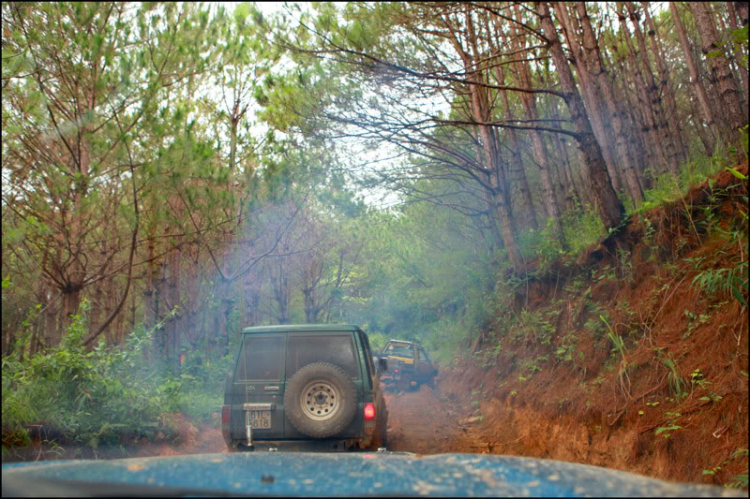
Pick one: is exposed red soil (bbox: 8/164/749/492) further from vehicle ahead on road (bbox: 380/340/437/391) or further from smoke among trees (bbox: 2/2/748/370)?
vehicle ahead on road (bbox: 380/340/437/391)

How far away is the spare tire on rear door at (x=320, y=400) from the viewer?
5664 mm

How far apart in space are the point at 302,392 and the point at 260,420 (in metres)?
0.64

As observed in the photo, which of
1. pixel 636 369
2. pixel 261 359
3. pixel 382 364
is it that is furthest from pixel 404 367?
pixel 261 359

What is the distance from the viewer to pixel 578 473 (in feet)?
8.32

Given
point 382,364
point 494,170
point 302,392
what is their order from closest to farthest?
1. point 302,392
2. point 382,364
3. point 494,170

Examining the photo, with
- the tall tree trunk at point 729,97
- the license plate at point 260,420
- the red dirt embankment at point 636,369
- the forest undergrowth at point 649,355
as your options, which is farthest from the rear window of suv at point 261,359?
the tall tree trunk at point 729,97

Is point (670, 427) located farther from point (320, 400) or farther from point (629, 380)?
point (320, 400)

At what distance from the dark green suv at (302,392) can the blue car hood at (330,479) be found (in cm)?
285

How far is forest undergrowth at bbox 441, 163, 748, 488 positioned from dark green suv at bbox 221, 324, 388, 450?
120 inches

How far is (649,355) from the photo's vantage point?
281 inches

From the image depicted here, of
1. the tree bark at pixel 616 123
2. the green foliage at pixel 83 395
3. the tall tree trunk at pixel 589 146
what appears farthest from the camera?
the tree bark at pixel 616 123

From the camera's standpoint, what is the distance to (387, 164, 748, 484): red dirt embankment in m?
5.73

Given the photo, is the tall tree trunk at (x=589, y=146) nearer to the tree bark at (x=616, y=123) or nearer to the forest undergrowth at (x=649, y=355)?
the forest undergrowth at (x=649, y=355)

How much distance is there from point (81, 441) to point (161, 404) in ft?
A: 6.24
